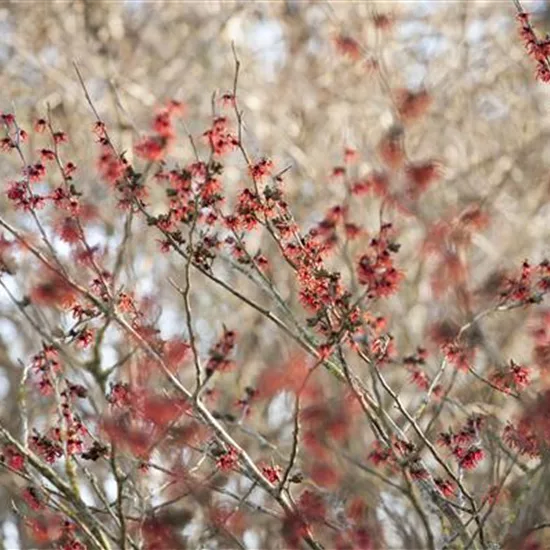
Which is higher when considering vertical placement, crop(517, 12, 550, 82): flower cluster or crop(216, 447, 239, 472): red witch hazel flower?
crop(517, 12, 550, 82): flower cluster

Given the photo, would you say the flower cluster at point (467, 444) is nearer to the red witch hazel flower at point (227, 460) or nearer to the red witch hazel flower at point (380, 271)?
the red witch hazel flower at point (380, 271)

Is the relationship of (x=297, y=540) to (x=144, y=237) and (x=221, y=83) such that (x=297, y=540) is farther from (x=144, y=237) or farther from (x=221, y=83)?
(x=221, y=83)

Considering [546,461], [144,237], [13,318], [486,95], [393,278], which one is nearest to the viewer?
[546,461]

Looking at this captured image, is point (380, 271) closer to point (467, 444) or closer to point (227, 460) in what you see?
point (467, 444)

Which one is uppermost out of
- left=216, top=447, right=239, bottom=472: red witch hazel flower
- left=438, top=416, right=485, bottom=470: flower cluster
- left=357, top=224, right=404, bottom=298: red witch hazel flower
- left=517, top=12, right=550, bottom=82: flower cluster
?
left=517, top=12, right=550, bottom=82: flower cluster

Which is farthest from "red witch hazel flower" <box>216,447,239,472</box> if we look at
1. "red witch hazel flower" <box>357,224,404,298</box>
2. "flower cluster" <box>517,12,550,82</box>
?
"flower cluster" <box>517,12,550,82</box>

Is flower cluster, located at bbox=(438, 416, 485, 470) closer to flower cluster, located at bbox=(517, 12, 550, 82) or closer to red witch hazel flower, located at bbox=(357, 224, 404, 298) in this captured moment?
red witch hazel flower, located at bbox=(357, 224, 404, 298)

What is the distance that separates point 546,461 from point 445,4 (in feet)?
30.1

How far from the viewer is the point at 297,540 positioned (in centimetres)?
416

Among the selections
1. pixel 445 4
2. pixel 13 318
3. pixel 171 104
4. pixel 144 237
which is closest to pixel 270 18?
pixel 445 4

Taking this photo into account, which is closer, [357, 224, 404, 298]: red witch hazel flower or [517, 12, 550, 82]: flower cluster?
[517, 12, 550, 82]: flower cluster

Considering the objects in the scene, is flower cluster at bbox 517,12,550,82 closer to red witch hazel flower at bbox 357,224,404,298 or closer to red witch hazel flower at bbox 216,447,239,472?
red witch hazel flower at bbox 357,224,404,298

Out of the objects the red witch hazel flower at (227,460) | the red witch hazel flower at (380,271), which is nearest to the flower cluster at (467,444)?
the red witch hazel flower at (380,271)

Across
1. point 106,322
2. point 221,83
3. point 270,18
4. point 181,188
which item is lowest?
point 106,322
